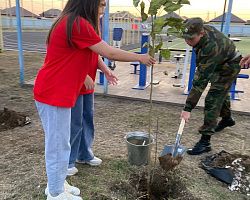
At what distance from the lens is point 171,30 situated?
2.13 metres

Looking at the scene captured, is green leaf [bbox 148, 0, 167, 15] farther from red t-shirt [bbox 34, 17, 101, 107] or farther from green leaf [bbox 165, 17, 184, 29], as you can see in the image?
red t-shirt [bbox 34, 17, 101, 107]

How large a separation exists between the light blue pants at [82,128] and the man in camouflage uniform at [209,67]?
930mm

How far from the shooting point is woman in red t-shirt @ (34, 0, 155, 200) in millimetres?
1890

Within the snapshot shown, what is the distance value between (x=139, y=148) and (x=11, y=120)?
7.32 feet

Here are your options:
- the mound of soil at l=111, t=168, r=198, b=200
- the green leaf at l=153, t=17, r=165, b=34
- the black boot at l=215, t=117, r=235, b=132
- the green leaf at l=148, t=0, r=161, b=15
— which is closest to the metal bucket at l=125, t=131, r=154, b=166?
the mound of soil at l=111, t=168, r=198, b=200

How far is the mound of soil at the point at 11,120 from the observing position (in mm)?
4104

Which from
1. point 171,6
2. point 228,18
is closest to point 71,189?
point 171,6

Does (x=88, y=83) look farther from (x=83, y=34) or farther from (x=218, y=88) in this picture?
(x=218, y=88)

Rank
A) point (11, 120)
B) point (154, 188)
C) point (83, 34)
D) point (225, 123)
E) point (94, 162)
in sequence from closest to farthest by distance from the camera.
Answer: point (83, 34)
point (154, 188)
point (94, 162)
point (225, 123)
point (11, 120)

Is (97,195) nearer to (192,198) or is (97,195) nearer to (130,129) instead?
(192,198)

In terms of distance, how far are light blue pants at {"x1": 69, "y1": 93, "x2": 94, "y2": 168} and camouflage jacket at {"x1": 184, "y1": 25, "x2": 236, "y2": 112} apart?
0.98m

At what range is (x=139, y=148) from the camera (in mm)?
2910

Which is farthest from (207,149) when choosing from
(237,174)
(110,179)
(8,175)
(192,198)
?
(8,175)

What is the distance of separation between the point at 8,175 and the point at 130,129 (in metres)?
1.81
